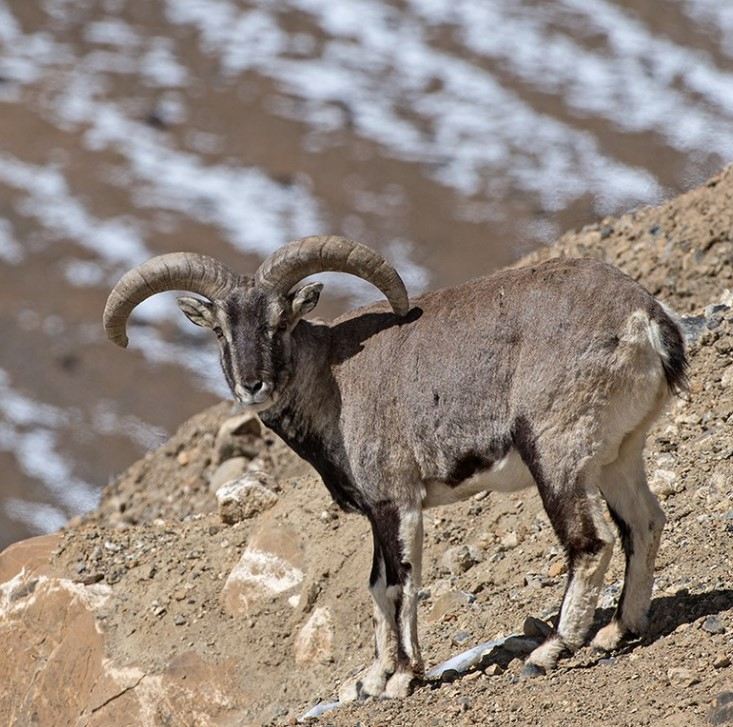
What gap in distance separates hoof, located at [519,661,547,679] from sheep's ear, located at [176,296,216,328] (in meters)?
4.13

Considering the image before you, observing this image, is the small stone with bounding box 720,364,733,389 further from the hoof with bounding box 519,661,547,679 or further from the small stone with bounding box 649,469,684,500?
the hoof with bounding box 519,661,547,679

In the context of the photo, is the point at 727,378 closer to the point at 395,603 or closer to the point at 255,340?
the point at 395,603

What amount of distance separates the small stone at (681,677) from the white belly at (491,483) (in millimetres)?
2234

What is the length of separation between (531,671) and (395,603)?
1.49 meters

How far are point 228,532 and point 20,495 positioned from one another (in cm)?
2203

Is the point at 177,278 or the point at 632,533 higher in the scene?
the point at 632,533

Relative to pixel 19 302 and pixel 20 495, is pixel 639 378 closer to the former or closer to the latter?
pixel 20 495

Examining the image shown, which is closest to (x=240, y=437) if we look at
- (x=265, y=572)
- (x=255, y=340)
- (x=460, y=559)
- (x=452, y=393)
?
(x=265, y=572)

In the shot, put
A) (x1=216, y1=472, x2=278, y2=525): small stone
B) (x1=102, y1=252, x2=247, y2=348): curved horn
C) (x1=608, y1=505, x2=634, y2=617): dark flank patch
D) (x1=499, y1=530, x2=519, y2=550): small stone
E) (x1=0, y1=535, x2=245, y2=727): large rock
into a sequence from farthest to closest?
(x1=216, y1=472, x2=278, y2=525): small stone, (x1=0, y1=535, x2=245, y2=727): large rock, (x1=499, y1=530, x2=519, y2=550): small stone, (x1=102, y1=252, x2=247, y2=348): curved horn, (x1=608, y1=505, x2=634, y2=617): dark flank patch

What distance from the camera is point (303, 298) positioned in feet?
44.5

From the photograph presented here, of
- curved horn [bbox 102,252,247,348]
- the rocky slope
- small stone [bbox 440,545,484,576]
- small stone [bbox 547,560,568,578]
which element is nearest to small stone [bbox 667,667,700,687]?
the rocky slope

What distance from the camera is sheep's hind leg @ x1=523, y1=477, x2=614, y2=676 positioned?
1169 centimetres

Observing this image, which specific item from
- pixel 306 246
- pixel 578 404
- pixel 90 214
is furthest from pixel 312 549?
pixel 90 214

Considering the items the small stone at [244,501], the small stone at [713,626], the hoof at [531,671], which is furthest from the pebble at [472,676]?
the small stone at [244,501]
